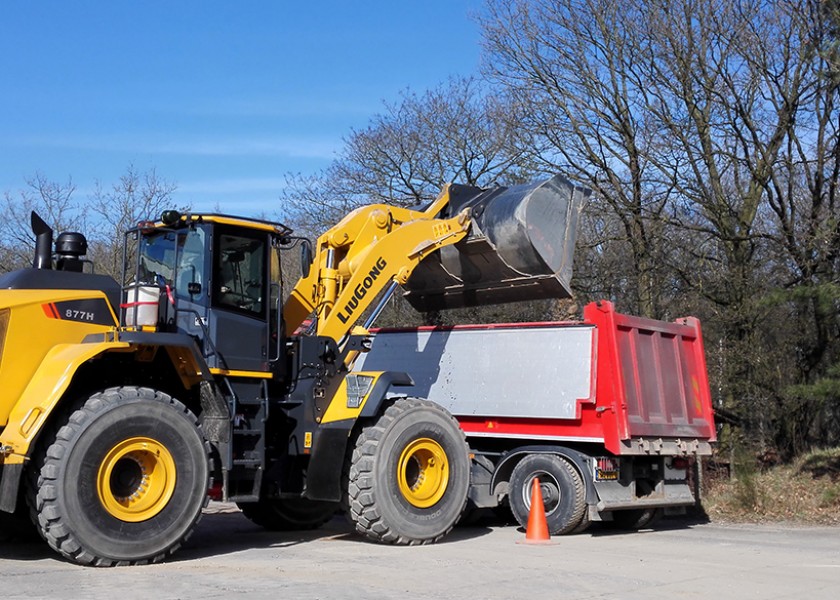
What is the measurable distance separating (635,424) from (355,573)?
4618 mm

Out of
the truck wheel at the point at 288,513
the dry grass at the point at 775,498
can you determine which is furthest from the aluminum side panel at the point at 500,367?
the dry grass at the point at 775,498

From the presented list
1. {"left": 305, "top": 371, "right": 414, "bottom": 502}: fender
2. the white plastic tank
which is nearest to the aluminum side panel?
{"left": 305, "top": 371, "right": 414, "bottom": 502}: fender

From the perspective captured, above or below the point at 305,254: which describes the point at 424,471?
below

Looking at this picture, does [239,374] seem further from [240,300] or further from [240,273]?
[240,273]

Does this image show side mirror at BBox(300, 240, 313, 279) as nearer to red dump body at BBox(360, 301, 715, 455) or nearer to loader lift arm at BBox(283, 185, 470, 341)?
loader lift arm at BBox(283, 185, 470, 341)

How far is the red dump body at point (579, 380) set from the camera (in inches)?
467

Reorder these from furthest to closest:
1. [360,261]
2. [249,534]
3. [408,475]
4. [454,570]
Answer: [249,534] < [360,261] < [408,475] < [454,570]

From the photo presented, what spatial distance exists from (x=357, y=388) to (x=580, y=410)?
2.83 meters

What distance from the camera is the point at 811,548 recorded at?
11125 mm

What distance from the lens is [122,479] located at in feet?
29.0

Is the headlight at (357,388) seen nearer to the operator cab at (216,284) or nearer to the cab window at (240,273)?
the operator cab at (216,284)

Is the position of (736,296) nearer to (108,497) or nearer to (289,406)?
(289,406)

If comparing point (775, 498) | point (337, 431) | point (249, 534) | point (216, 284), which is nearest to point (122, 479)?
point (216, 284)

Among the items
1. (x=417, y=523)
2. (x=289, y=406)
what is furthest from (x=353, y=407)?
(x=417, y=523)
